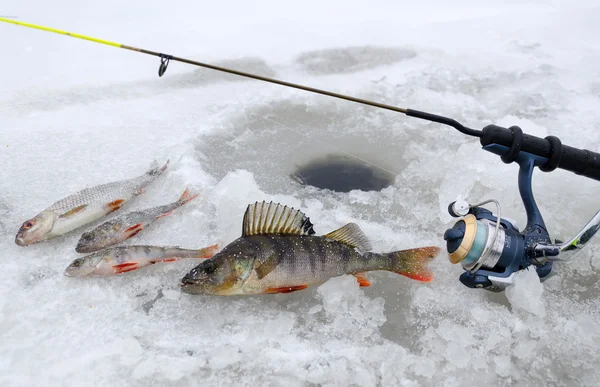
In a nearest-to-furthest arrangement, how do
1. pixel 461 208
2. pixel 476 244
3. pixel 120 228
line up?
pixel 476 244 < pixel 461 208 < pixel 120 228

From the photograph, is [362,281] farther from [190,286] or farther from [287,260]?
[190,286]

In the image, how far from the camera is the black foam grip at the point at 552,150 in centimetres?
246

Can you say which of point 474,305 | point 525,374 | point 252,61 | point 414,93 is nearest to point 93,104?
point 252,61

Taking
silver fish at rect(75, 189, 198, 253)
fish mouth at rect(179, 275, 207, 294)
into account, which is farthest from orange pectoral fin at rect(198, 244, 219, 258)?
silver fish at rect(75, 189, 198, 253)

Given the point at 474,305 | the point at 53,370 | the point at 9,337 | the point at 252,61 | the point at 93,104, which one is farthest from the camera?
the point at 252,61

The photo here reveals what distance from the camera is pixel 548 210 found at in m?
3.15

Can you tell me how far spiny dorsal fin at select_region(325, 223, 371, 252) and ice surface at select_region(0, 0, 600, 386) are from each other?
209mm

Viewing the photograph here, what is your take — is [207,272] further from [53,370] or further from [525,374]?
[525,374]

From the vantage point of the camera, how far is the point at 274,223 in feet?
8.63

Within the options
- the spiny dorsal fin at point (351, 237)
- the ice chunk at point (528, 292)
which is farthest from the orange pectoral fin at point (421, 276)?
the ice chunk at point (528, 292)

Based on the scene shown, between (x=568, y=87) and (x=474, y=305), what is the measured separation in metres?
3.26

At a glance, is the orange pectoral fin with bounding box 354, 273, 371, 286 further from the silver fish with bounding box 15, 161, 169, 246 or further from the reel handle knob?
the silver fish with bounding box 15, 161, 169, 246

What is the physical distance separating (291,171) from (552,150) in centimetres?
189

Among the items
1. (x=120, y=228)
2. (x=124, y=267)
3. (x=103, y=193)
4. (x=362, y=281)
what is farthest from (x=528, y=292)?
(x=103, y=193)
